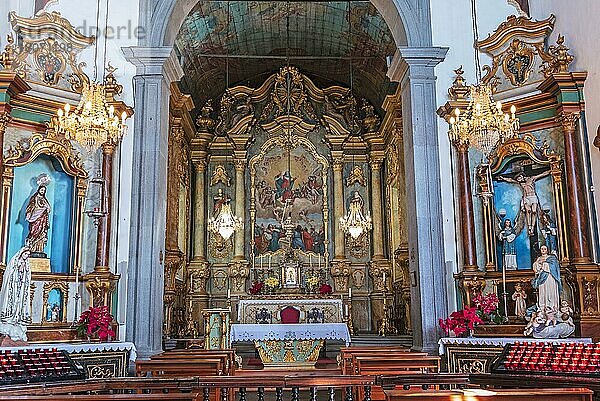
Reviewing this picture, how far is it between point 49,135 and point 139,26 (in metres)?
2.21

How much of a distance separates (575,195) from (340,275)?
7.94m

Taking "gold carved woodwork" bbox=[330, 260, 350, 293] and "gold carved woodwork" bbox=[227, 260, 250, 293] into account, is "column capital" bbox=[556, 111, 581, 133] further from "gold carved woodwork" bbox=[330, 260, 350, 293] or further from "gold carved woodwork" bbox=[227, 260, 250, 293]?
"gold carved woodwork" bbox=[227, 260, 250, 293]

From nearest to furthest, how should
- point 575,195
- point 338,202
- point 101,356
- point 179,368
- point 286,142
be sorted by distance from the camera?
point 179,368 < point 101,356 < point 575,195 < point 338,202 < point 286,142

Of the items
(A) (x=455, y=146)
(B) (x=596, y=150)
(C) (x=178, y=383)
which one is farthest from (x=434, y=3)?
(C) (x=178, y=383)

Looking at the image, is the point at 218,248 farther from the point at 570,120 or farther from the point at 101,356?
the point at 570,120

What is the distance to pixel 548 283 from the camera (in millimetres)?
8453

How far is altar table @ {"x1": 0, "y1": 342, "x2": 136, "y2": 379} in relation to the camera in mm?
7980

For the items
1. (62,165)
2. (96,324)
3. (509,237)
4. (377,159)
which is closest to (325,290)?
(377,159)

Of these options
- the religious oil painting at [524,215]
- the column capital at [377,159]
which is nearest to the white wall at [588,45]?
the religious oil painting at [524,215]

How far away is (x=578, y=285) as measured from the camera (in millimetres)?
8836

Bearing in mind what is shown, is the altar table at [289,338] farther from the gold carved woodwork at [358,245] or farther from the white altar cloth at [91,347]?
the gold carved woodwork at [358,245]

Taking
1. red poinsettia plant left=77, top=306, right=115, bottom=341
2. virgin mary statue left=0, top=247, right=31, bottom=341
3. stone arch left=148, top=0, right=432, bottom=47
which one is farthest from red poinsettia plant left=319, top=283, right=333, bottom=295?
virgin mary statue left=0, top=247, right=31, bottom=341

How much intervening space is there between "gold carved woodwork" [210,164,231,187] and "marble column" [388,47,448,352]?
7349 millimetres

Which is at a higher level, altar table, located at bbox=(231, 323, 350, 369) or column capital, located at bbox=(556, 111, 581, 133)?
column capital, located at bbox=(556, 111, 581, 133)
